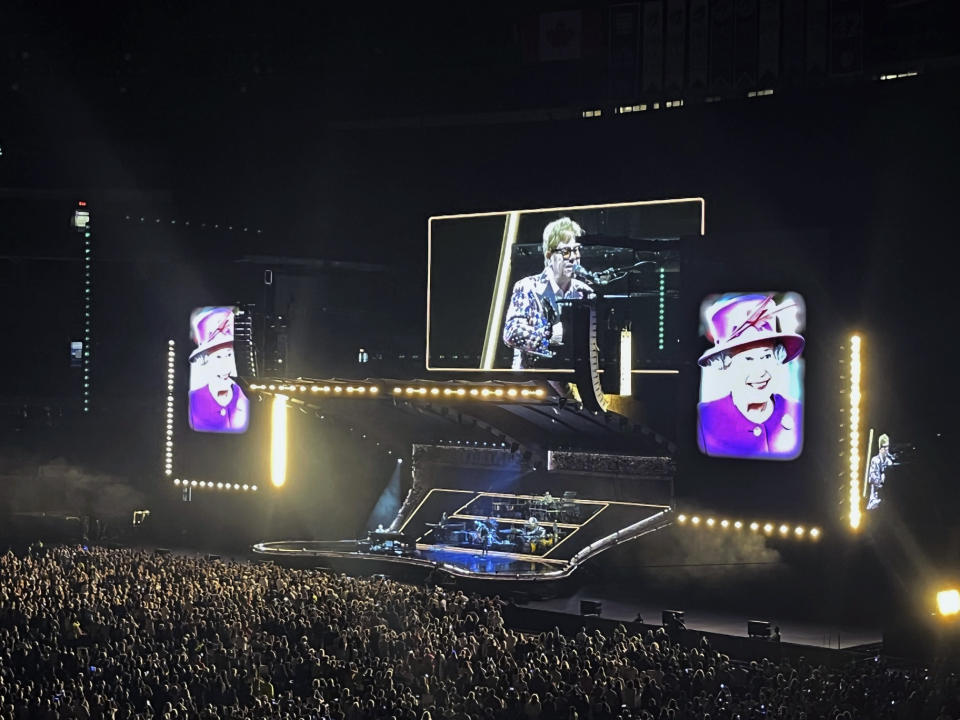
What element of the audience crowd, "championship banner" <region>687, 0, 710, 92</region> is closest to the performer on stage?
the audience crowd

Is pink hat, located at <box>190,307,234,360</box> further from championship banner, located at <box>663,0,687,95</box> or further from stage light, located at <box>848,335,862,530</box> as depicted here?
stage light, located at <box>848,335,862,530</box>

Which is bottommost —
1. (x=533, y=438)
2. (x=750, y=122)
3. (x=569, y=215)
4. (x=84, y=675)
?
(x=84, y=675)

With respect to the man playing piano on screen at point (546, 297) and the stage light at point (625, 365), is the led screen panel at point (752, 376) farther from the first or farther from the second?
the man playing piano on screen at point (546, 297)

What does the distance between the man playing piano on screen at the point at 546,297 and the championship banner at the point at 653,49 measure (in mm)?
4390

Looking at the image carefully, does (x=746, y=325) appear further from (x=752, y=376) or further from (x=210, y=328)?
(x=210, y=328)

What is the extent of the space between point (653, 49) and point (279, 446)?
1377 centimetres

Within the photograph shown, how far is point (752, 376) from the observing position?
23.6 m

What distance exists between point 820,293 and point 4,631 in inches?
578

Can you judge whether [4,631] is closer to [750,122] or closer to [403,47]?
[750,122]

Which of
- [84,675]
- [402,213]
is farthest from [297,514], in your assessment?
[84,675]

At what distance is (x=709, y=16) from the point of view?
98.5 ft

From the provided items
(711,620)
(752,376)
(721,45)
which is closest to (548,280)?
(752,376)

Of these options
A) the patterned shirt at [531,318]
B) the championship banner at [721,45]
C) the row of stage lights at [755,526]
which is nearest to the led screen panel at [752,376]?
the row of stage lights at [755,526]

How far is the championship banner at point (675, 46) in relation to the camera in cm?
3044
